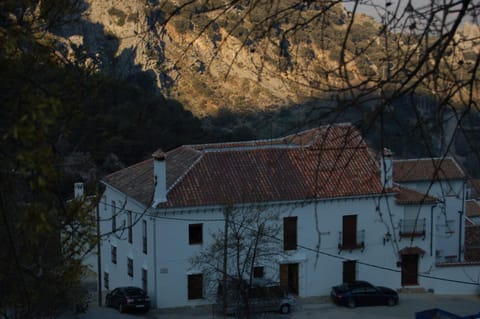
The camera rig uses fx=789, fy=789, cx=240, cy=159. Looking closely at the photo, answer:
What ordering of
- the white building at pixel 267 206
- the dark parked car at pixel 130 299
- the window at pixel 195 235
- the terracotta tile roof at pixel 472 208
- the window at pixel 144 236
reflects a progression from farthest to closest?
the terracotta tile roof at pixel 472 208
the window at pixel 144 236
the window at pixel 195 235
the white building at pixel 267 206
the dark parked car at pixel 130 299

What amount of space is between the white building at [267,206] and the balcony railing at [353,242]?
1.2 inches

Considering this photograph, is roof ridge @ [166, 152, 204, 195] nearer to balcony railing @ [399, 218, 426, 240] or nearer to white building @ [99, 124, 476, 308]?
white building @ [99, 124, 476, 308]

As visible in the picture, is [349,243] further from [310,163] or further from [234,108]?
[234,108]

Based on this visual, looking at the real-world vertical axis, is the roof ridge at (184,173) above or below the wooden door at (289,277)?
above

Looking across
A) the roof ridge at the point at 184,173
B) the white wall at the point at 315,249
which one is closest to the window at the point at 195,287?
the white wall at the point at 315,249

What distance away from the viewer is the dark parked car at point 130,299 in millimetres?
22656

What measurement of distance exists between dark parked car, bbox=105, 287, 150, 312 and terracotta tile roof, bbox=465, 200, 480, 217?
1532cm

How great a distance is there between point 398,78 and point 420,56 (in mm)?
165

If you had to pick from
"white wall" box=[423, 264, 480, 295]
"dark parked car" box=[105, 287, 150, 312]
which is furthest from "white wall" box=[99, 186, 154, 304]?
"white wall" box=[423, 264, 480, 295]

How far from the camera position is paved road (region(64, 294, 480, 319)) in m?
22.7

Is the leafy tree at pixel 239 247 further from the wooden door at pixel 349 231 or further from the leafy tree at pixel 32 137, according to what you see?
the leafy tree at pixel 32 137

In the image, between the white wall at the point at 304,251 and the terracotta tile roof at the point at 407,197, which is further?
the terracotta tile roof at the point at 407,197

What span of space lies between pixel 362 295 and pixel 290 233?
287 cm

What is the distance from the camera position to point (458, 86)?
3.99 meters
